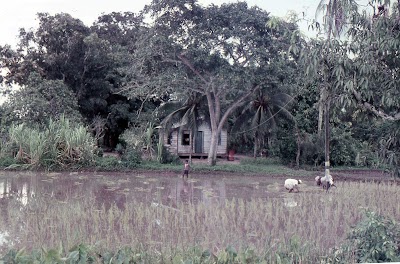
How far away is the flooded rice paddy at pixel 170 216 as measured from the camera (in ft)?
16.9

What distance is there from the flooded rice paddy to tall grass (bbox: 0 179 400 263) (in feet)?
0.04

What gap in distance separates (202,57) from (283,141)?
4956mm

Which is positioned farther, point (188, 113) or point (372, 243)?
point (188, 113)

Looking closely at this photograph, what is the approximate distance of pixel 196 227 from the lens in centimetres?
584

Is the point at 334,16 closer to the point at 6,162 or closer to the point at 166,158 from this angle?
the point at 6,162

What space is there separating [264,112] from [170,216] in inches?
415

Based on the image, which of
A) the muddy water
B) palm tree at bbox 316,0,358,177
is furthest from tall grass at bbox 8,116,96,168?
palm tree at bbox 316,0,358,177

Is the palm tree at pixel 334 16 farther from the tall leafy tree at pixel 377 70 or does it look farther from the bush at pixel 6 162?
the bush at pixel 6 162

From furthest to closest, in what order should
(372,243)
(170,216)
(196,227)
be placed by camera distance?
(170,216), (196,227), (372,243)

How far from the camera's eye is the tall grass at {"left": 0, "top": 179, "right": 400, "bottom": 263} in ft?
15.6

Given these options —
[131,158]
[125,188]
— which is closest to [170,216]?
[125,188]

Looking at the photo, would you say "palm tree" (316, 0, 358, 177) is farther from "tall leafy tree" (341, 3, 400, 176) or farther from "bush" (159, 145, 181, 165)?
"bush" (159, 145, 181, 165)

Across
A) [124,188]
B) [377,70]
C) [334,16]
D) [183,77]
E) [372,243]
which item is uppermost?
[183,77]

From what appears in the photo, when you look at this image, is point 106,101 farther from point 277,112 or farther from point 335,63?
point 335,63
